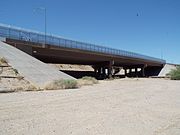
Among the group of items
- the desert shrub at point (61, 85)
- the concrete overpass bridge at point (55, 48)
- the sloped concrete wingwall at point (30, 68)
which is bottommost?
the desert shrub at point (61, 85)

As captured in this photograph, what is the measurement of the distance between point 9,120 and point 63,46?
39859 millimetres

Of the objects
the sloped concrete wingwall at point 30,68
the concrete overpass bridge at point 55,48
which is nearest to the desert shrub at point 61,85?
the sloped concrete wingwall at point 30,68

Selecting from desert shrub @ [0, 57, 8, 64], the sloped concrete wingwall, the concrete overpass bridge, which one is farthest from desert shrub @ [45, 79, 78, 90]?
the concrete overpass bridge

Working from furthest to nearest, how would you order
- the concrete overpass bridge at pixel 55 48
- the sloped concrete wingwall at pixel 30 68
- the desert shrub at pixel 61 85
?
the concrete overpass bridge at pixel 55 48 < the sloped concrete wingwall at pixel 30 68 < the desert shrub at pixel 61 85

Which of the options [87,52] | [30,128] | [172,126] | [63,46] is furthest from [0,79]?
[87,52]

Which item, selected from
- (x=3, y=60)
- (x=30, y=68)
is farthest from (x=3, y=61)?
(x=30, y=68)

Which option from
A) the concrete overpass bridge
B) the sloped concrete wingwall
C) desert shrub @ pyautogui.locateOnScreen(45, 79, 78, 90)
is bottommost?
desert shrub @ pyautogui.locateOnScreen(45, 79, 78, 90)

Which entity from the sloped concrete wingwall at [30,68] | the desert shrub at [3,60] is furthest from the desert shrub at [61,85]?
the desert shrub at [3,60]

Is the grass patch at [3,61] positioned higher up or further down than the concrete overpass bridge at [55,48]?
further down

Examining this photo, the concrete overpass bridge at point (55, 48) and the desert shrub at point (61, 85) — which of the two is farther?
the concrete overpass bridge at point (55, 48)

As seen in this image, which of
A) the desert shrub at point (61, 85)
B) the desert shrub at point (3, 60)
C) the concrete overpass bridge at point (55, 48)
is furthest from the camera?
the concrete overpass bridge at point (55, 48)

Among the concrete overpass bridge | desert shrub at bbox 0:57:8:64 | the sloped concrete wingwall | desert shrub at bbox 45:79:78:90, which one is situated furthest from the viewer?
the concrete overpass bridge

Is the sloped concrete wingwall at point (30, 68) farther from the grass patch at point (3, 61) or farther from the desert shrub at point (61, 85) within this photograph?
the desert shrub at point (61, 85)

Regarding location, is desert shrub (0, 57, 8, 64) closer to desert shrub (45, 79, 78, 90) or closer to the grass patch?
the grass patch
